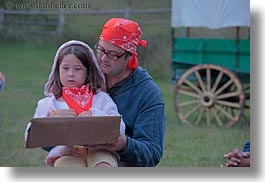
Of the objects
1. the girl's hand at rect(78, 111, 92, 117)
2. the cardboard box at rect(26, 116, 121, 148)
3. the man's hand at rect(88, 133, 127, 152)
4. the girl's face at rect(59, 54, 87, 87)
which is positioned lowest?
the man's hand at rect(88, 133, 127, 152)

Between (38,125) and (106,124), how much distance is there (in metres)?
0.29

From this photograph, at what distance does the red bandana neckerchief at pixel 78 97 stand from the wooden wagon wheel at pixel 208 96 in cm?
103

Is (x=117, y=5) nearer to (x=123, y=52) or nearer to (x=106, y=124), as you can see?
(x=123, y=52)

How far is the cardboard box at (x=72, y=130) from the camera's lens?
324 cm

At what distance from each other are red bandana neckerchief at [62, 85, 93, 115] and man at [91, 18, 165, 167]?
97 millimetres

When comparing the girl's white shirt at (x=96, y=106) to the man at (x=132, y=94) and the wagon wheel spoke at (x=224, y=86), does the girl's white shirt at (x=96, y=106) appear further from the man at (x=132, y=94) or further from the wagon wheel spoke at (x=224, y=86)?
the wagon wheel spoke at (x=224, y=86)

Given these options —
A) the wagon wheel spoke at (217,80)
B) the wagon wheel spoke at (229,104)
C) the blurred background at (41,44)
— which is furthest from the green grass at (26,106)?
the wagon wheel spoke at (217,80)

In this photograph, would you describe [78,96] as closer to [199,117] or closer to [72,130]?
[72,130]

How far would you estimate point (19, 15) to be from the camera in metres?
3.88

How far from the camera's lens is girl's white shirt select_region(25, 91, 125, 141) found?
331 cm

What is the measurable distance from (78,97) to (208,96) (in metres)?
1.38

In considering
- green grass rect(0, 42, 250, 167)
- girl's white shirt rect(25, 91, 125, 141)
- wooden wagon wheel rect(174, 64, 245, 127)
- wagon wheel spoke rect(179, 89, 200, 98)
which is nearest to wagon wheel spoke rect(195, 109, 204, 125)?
wooden wagon wheel rect(174, 64, 245, 127)

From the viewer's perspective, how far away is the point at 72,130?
10.8 ft

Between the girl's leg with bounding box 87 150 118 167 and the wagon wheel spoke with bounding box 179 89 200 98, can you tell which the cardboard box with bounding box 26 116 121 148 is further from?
the wagon wheel spoke with bounding box 179 89 200 98
